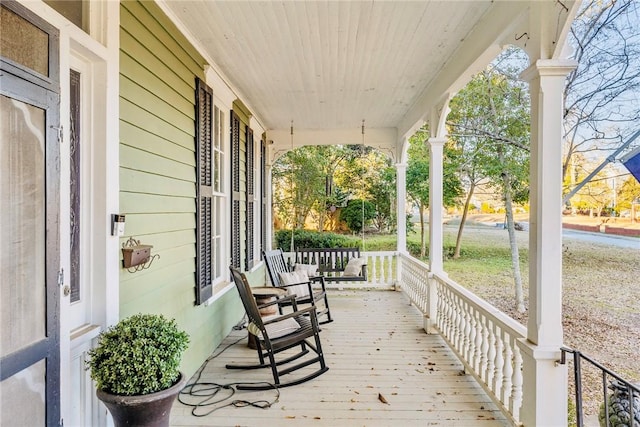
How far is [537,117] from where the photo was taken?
1950mm

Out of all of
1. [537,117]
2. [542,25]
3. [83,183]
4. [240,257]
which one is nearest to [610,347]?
[537,117]

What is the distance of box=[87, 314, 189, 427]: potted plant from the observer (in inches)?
59.2

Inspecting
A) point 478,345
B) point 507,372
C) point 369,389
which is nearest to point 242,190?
point 369,389

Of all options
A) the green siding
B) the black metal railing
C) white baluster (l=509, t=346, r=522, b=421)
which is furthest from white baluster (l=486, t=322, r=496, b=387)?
the green siding

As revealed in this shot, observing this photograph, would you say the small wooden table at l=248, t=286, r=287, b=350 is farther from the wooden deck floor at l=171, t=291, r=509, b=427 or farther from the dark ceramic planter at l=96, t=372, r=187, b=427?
the dark ceramic planter at l=96, t=372, r=187, b=427

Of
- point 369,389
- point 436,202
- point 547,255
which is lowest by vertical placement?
point 369,389

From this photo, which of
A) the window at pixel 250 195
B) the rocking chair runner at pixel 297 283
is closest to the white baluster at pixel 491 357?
the rocking chair runner at pixel 297 283

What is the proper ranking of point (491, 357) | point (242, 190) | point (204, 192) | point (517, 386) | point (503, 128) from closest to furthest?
point (517, 386), point (491, 357), point (204, 192), point (242, 190), point (503, 128)

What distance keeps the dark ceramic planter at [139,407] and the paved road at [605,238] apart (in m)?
5.14

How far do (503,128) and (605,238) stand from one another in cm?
238

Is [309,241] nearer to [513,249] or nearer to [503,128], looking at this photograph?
[513,249]

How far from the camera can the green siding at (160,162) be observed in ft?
6.64

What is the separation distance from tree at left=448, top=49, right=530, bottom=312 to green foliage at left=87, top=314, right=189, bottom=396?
6.01 meters

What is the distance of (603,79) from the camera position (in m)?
4.41
